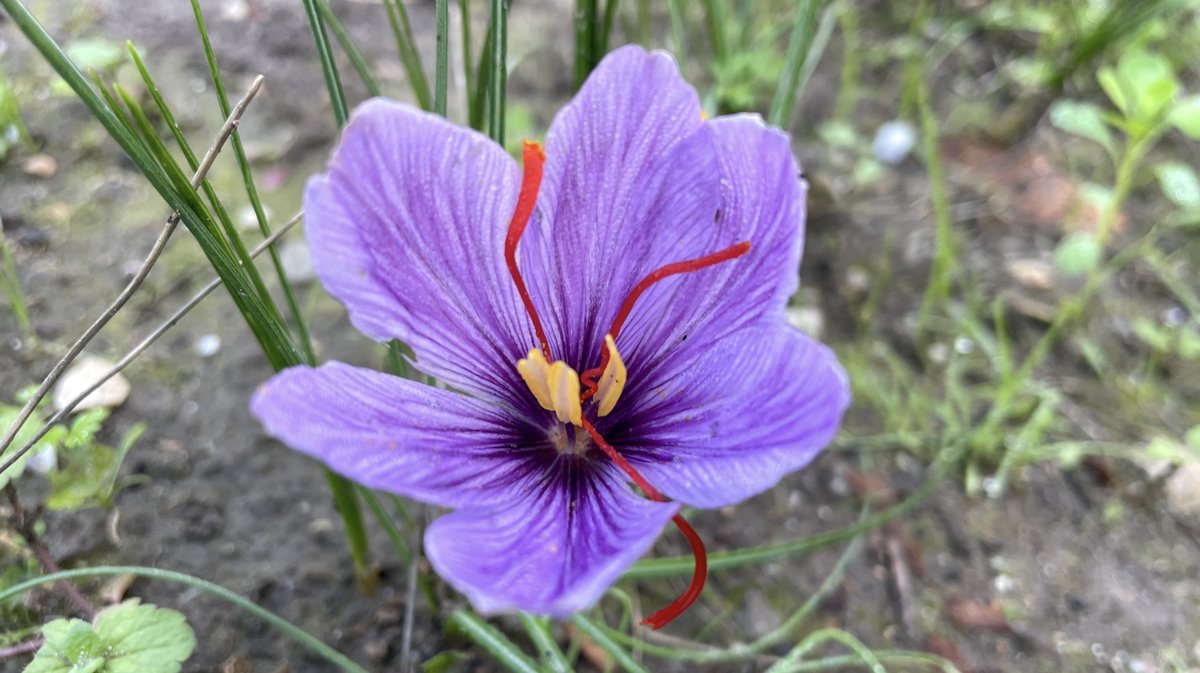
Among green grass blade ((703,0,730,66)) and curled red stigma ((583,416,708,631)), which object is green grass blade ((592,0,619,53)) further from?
curled red stigma ((583,416,708,631))

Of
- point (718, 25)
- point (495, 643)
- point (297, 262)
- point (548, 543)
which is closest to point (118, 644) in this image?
point (495, 643)

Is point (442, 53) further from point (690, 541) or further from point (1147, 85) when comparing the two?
point (1147, 85)

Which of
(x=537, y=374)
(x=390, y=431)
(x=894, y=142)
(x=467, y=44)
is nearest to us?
(x=390, y=431)

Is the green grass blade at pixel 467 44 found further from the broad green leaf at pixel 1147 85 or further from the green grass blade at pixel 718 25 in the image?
the broad green leaf at pixel 1147 85

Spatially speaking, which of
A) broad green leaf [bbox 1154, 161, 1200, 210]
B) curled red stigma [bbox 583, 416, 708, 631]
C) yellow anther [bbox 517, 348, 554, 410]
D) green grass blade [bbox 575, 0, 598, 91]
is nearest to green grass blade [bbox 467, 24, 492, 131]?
green grass blade [bbox 575, 0, 598, 91]

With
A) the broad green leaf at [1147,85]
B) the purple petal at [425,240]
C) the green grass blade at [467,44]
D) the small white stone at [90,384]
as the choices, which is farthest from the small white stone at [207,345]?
the broad green leaf at [1147,85]

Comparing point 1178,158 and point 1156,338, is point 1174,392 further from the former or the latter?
point 1178,158

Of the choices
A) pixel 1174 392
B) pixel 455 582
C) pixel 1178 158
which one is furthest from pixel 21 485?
pixel 1178 158
